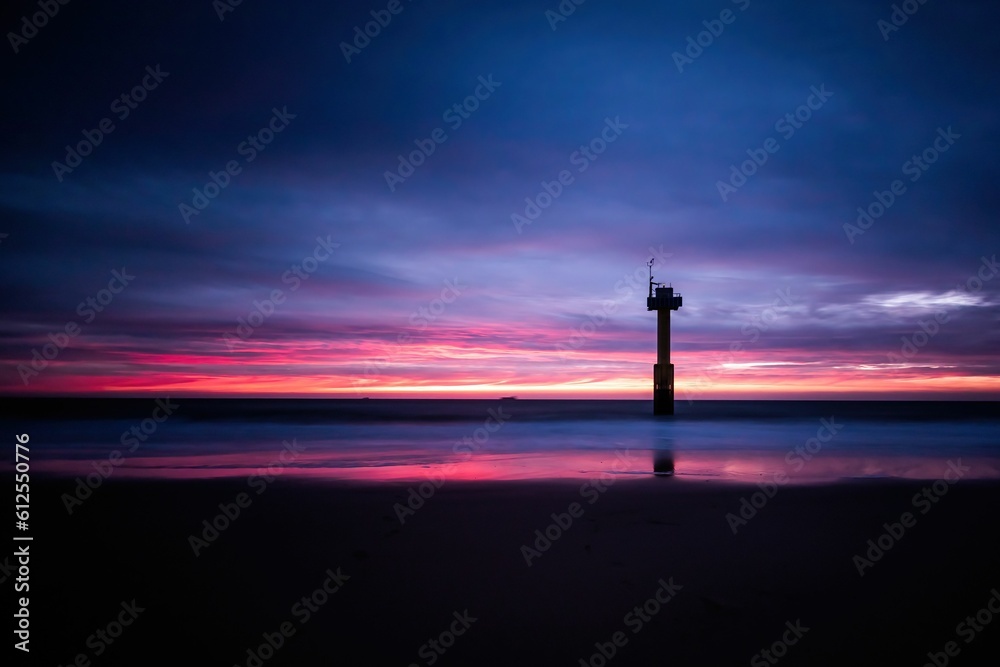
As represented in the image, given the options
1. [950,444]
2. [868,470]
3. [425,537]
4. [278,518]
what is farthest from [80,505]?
[950,444]

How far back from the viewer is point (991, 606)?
19.9ft

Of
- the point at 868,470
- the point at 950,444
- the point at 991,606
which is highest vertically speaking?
the point at 950,444

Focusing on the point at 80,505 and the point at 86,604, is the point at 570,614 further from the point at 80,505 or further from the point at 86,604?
the point at 80,505

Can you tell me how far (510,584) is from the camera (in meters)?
6.67

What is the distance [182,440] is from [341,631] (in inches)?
1054

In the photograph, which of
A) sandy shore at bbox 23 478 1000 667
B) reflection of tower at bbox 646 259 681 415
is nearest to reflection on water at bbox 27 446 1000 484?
sandy shore at bbox 23 478 1000 667

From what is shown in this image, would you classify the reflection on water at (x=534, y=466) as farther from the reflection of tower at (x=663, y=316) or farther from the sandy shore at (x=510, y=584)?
the reflection of tower at (x=663, y=316)

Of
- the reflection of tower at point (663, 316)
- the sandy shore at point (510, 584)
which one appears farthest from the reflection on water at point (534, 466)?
the reflection of tower at point (663, 316)

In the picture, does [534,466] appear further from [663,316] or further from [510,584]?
[663,316]

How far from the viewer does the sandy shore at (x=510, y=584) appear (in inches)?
209

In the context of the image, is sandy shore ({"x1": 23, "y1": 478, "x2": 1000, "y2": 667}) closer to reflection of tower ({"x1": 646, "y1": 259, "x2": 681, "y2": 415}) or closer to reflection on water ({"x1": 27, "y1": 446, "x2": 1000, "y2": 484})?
reflection on water ({"x1": 27, "y1": 446, "x2": 1000, "y2": 484})

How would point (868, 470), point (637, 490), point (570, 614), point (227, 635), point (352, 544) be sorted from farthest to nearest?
point (868, 470), point (637, 490), point (352, 544), point (570, 614), point (227, 635)

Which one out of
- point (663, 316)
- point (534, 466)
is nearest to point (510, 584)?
point (534, 466)

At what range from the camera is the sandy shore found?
5309mm
